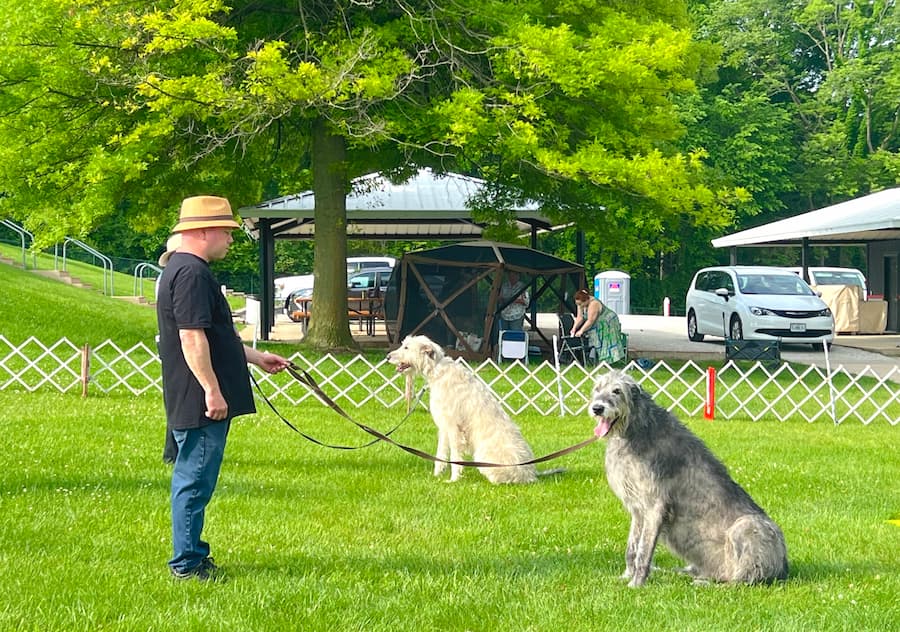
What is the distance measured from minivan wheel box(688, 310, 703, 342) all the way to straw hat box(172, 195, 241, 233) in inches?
871

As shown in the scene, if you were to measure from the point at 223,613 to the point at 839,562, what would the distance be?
375 cm

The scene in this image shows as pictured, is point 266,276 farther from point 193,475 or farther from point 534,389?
point 193,475

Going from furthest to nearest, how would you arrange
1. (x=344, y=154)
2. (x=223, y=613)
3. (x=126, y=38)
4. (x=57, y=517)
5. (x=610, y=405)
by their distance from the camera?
(x=344, y=154)
(x=126, y=38)
(x=57, y=517)
(x=610, y=405)
(x=223, y=613)

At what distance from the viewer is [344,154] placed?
61.9ft

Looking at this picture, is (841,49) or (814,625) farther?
(841,49)

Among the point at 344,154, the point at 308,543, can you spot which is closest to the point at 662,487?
the point at 308,543

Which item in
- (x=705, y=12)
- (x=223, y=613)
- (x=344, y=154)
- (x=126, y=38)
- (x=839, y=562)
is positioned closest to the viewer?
(x=223, y=613)

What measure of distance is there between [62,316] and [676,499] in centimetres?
1804

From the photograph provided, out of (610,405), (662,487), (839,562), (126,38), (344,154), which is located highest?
(126,38)

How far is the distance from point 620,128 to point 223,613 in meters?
Result: 14.0

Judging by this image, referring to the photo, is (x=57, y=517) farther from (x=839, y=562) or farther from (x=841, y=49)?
(x=841, y=49)

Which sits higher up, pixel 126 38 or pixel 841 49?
pixel 841 49

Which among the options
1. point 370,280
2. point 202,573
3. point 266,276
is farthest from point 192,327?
point 370,280

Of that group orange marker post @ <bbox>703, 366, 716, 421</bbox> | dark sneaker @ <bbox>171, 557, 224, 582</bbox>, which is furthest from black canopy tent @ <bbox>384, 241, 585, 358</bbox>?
dark sneaker @ <bbox>171, 557, 224, 582</bbox>
